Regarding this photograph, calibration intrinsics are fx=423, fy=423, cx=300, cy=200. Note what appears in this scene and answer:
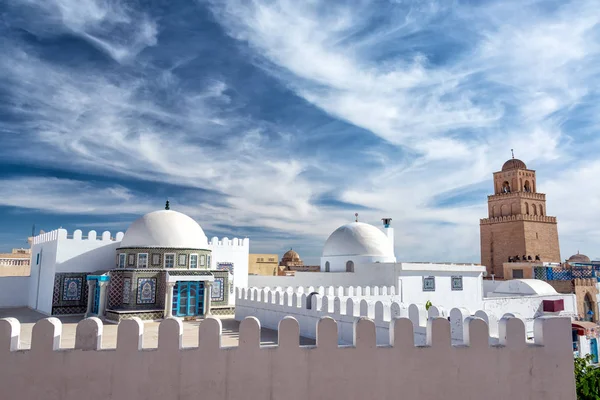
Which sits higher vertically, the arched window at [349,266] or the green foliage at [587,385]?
the arched window at [349,266]

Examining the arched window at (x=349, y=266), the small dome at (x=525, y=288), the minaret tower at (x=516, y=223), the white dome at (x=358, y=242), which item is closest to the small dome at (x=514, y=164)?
the minaret tower at (x=516, y=223)

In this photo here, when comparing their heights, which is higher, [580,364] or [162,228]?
[162,228]

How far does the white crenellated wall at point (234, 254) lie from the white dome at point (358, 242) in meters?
5.23

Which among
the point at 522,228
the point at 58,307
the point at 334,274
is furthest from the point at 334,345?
the point at 522,228

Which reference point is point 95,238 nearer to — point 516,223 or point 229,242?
point 229,242

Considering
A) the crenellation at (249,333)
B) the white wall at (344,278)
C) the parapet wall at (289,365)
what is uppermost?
the white wall at (344,278)

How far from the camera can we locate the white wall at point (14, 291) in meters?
21.5

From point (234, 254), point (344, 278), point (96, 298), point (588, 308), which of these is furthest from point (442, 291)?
point (588, 308)

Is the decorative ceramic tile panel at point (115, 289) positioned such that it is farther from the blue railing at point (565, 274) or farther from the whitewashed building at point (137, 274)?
the blue railing at point (565, 274)

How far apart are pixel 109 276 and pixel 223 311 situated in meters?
4.65

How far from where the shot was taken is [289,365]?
532 cm

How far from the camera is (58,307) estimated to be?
17.8 metres

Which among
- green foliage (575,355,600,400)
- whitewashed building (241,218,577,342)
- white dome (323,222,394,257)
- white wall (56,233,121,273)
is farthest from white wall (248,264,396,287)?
green foliage (575,355,600,400)

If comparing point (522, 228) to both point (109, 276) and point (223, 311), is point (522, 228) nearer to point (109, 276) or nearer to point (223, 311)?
point (223, 311)
